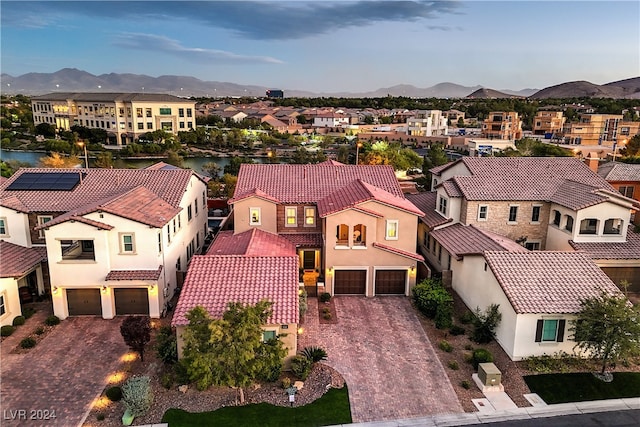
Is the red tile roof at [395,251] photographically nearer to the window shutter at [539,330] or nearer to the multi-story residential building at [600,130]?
the window shutter at [539,330]

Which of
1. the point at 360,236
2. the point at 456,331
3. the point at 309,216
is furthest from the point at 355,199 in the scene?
the point at 456,331

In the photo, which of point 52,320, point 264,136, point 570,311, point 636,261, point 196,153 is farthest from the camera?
point 264,136

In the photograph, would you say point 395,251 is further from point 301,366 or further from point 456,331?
point 301,366

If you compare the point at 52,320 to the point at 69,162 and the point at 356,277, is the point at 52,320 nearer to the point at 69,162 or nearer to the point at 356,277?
the point at 356,277

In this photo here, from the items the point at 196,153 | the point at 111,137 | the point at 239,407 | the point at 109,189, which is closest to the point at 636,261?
the point at 239,407

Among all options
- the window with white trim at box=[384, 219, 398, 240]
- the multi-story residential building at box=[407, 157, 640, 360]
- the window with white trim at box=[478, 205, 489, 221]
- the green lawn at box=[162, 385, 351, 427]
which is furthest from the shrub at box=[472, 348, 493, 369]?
the window with white trim at box=[478, 205, 489, 221]

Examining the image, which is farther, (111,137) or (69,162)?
(111,137)
